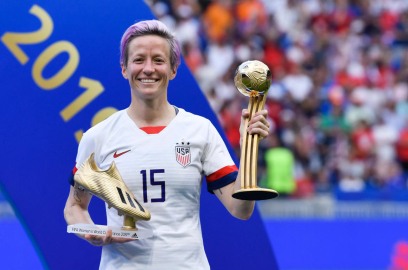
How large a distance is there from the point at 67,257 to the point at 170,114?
3.78 feet

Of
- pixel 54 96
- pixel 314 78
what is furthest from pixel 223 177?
pixel 314 78

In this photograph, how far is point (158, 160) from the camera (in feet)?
7.18

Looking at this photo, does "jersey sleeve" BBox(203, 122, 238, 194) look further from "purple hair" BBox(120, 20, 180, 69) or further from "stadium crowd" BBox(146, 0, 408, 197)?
"stadium crowd" BBox(146, 0, 408, 197)

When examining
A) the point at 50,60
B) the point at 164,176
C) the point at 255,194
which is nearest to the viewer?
the point at 255,194

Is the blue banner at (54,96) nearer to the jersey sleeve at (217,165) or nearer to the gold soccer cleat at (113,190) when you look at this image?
the jersey sleeve at (217,165)

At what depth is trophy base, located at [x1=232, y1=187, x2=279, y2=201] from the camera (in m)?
1.91

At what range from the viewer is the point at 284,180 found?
7.48 m

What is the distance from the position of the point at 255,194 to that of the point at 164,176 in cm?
38

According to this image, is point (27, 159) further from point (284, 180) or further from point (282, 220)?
point (284, 180)

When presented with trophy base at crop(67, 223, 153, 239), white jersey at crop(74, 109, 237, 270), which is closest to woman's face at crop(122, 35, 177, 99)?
white jersey at crop(74, 109, 237, 270)

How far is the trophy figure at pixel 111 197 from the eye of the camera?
199cm

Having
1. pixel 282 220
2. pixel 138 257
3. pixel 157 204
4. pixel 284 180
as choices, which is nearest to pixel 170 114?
pixel 157 204

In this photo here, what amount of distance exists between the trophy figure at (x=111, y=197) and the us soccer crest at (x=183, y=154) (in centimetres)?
26

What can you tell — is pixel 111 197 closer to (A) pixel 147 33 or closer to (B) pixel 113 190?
(B) pixel 113 190
